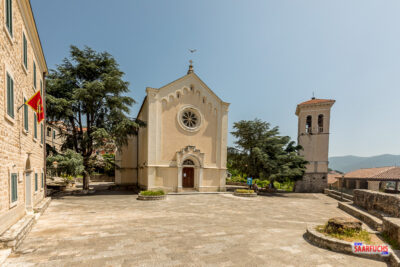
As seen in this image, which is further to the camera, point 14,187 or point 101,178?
point 101,178

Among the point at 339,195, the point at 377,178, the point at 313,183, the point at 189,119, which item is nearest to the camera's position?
the point at 339,195

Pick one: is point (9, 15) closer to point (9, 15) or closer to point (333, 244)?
point (9, 15)

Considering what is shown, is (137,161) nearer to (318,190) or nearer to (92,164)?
(92,164)

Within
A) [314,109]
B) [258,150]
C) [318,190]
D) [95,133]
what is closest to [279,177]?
[258,150]

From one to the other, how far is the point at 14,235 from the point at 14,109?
14.4 feet

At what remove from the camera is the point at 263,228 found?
29.3 feet

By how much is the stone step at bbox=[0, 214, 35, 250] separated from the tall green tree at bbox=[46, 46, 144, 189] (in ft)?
41.4

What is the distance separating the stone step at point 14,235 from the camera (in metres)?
5.84

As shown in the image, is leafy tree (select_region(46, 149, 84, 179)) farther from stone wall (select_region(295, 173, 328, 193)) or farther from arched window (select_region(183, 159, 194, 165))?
stone wall (select_region(295, 173, 328, 193))

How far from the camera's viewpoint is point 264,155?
917 inches

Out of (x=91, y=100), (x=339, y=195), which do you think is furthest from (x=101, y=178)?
(x=339, y=195)

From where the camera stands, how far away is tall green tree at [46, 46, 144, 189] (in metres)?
19.4

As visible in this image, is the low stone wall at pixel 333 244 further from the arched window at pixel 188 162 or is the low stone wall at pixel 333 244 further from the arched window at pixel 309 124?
the arched window at pixel 309 124

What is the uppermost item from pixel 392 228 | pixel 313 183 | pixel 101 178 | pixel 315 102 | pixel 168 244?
pixel 315 102
